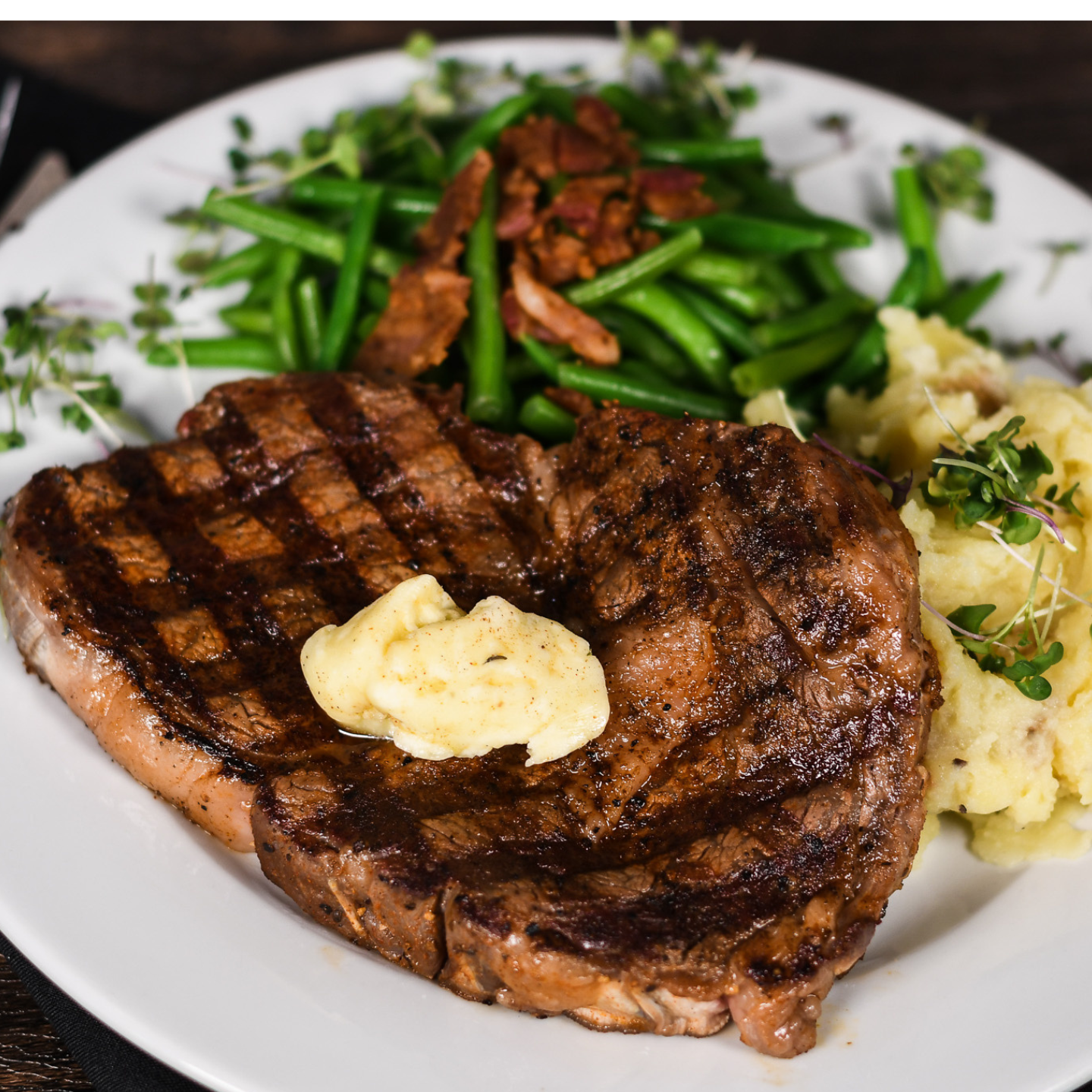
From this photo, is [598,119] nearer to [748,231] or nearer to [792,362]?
[748,231]

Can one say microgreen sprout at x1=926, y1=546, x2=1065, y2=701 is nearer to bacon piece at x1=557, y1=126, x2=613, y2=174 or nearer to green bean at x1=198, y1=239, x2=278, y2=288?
bacon piece at x1=557, y1=126, x2=613, y2=174

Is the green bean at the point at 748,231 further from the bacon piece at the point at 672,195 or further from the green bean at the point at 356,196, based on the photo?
the green bean at the point at 356,196

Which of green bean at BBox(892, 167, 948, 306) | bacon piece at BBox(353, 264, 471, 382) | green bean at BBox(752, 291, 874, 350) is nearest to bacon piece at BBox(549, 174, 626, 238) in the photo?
bacon piece at BBox(353, 264, 471, 382)

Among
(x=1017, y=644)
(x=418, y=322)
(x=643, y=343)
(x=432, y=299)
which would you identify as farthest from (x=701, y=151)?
(x=1017, y=644)

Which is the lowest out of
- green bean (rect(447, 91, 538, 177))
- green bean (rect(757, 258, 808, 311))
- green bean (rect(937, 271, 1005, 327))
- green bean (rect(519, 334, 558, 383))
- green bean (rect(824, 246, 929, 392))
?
green bean (rect(937, 271, 1005, 327))

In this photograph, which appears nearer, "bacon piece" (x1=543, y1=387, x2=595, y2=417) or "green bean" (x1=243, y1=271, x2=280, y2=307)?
"bacon piece" (x1=543, y1=387, x2=595, y2=417)

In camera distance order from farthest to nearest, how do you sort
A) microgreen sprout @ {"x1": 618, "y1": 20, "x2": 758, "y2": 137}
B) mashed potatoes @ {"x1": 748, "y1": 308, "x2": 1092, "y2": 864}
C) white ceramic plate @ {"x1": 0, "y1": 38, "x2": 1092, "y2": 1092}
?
microgreen sprout @ {"x1": 618, "y1": 20, "x2": 758, "y2": 137} → mashed potatoes @ {"x1": 748, "y1": 308, "x2": 1092, "y2": 864} → white ceramic plate @ {"x1": 0, "y1": 38, "x2": 1092, "y2": 1092}

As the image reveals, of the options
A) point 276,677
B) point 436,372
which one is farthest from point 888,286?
point 276,677

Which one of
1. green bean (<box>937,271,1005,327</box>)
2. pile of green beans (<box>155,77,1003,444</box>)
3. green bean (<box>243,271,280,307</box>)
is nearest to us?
pile of green beans (<box>155,77,1003,444</box>)
